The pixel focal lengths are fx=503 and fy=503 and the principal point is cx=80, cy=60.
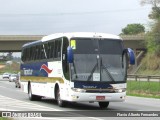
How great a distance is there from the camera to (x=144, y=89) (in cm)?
4381

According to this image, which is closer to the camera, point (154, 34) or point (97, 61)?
point (97, 61)

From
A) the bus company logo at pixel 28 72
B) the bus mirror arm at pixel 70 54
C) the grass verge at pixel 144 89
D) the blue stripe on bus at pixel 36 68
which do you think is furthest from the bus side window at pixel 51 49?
the grass verge at pixel 144 89

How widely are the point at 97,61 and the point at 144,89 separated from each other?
2284cm

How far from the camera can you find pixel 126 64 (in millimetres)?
21797

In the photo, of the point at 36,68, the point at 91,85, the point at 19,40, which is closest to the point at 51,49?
the point at 36,68

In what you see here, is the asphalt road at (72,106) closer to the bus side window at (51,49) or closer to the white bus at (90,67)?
the white bus at (90,67)

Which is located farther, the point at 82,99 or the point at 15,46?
the point at 15,46

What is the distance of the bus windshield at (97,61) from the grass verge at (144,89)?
19.0 meters

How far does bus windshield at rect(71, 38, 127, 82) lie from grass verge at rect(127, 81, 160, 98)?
62.3ft

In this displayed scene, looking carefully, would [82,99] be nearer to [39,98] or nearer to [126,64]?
[126,64]

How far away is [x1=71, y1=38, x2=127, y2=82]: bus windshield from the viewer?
21391 mm

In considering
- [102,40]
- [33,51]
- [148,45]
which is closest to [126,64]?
[102,40]

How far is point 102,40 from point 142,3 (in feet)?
228

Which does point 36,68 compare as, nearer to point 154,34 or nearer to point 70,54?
point 70,54
